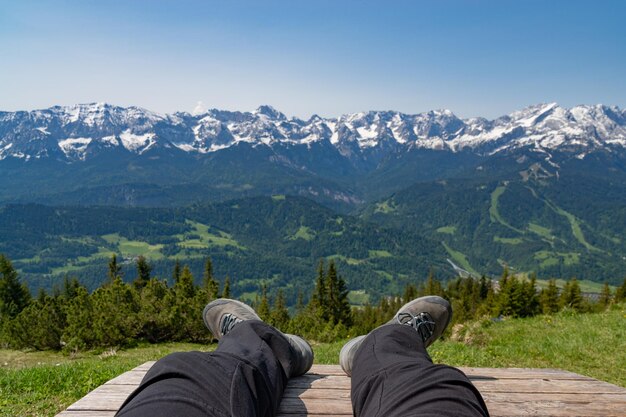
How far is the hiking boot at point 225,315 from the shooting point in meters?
5.21

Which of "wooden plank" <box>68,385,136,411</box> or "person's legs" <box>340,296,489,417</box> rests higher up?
"person's legs" <box>340,296,489,417</box>

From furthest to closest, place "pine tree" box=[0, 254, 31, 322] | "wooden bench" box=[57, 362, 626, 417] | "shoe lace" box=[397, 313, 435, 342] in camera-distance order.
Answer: "pine tree" box=[0, 254, 31, 322] → "shoe lace" box=[397, 313, 435, 342] → "wooden bench" box=[57, 362, 626, 417]

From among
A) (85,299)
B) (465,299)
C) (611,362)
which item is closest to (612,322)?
(611,362)

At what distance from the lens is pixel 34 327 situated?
26.8 meters

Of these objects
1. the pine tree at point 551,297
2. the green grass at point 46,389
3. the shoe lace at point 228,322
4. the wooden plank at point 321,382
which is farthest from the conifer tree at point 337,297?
the wooden plank at point 321,382

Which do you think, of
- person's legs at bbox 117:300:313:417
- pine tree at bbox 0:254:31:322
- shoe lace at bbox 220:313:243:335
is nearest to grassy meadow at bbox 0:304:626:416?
shoe lace at bbox 220:313:243:335

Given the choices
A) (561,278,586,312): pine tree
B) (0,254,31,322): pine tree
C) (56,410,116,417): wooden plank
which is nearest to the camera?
(56,410,116,417): wooden plank

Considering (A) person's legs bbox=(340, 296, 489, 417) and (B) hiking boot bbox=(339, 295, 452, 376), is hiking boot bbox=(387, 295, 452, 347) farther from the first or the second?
(A) person's legs bbox=(340, 296, 489, 417)

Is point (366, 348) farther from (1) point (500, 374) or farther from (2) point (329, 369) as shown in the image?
(1) point (500, 374)

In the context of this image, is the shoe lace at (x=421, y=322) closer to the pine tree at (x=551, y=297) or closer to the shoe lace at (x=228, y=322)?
the shoe lace at (x=228, y=322)

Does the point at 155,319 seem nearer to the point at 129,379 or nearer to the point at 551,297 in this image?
the point at 129,379

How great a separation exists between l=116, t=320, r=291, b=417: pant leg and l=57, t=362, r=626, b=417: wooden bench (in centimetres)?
42

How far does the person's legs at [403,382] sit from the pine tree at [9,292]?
6301 cm

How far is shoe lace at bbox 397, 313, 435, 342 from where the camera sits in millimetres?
5203
